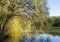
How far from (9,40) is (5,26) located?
117 centimetres

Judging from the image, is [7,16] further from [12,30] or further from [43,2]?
[43,2]

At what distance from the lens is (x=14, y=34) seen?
45.8 ft

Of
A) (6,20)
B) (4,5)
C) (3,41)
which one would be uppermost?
(4,5)

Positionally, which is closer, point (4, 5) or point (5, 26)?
point (4, 5)

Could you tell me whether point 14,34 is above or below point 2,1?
below

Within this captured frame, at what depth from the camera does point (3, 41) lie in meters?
12.6

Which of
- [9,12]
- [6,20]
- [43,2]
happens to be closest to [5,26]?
[6,20]

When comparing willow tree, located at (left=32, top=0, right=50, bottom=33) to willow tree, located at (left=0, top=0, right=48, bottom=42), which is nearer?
willow tree, located at (left=0, top=0, right=48, bottom=42)

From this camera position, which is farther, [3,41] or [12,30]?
[12,30]

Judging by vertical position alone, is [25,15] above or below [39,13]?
below

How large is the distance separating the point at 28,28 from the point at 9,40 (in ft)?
4.72

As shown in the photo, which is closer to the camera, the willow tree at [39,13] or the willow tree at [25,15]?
the willow tree at [25,15]

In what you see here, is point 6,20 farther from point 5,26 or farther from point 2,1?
point 2,1

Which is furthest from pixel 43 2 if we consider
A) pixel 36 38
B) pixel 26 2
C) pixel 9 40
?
pixel 9 40
